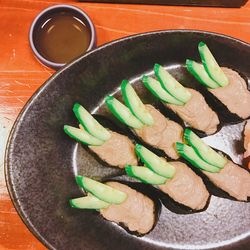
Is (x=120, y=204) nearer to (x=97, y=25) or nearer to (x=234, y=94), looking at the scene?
(x=234, y=94)

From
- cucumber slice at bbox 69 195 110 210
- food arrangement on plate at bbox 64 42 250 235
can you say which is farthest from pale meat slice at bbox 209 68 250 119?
cucumber slice at bbox 69 195 110 210

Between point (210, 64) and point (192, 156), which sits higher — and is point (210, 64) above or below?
above

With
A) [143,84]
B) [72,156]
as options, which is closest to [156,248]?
[72,156]

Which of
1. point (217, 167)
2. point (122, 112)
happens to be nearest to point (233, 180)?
point (217, 167)

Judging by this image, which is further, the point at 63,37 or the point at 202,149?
the point at 63,37

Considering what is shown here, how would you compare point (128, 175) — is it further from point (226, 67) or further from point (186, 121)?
point (226, 67)

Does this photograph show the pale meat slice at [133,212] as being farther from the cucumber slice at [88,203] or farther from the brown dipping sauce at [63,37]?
the brown dipping sauce at [63,37]
